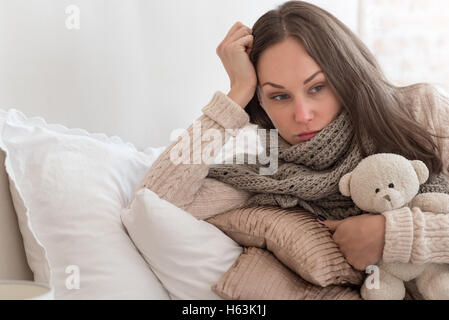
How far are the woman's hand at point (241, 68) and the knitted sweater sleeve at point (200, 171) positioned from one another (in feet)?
0.15

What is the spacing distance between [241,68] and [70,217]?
534 millimetres

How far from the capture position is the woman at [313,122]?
117 centimetres

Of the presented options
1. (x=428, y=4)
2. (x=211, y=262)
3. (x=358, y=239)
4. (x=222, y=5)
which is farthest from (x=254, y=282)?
(x=428, y=4)

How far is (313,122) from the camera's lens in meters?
1.22

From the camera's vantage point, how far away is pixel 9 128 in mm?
1121

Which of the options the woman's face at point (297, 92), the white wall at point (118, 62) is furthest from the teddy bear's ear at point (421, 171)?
the white wall at point (118, 62)

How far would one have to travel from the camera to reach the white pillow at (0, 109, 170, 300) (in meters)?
1.03

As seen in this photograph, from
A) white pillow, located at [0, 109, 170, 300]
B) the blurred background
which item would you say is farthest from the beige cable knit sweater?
the blurred background

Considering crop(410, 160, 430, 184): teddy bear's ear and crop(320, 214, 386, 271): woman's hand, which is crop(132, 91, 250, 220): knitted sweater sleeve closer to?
crop(320, 214, 386, 271): woman's hand

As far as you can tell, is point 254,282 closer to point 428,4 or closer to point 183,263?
point 183,263
